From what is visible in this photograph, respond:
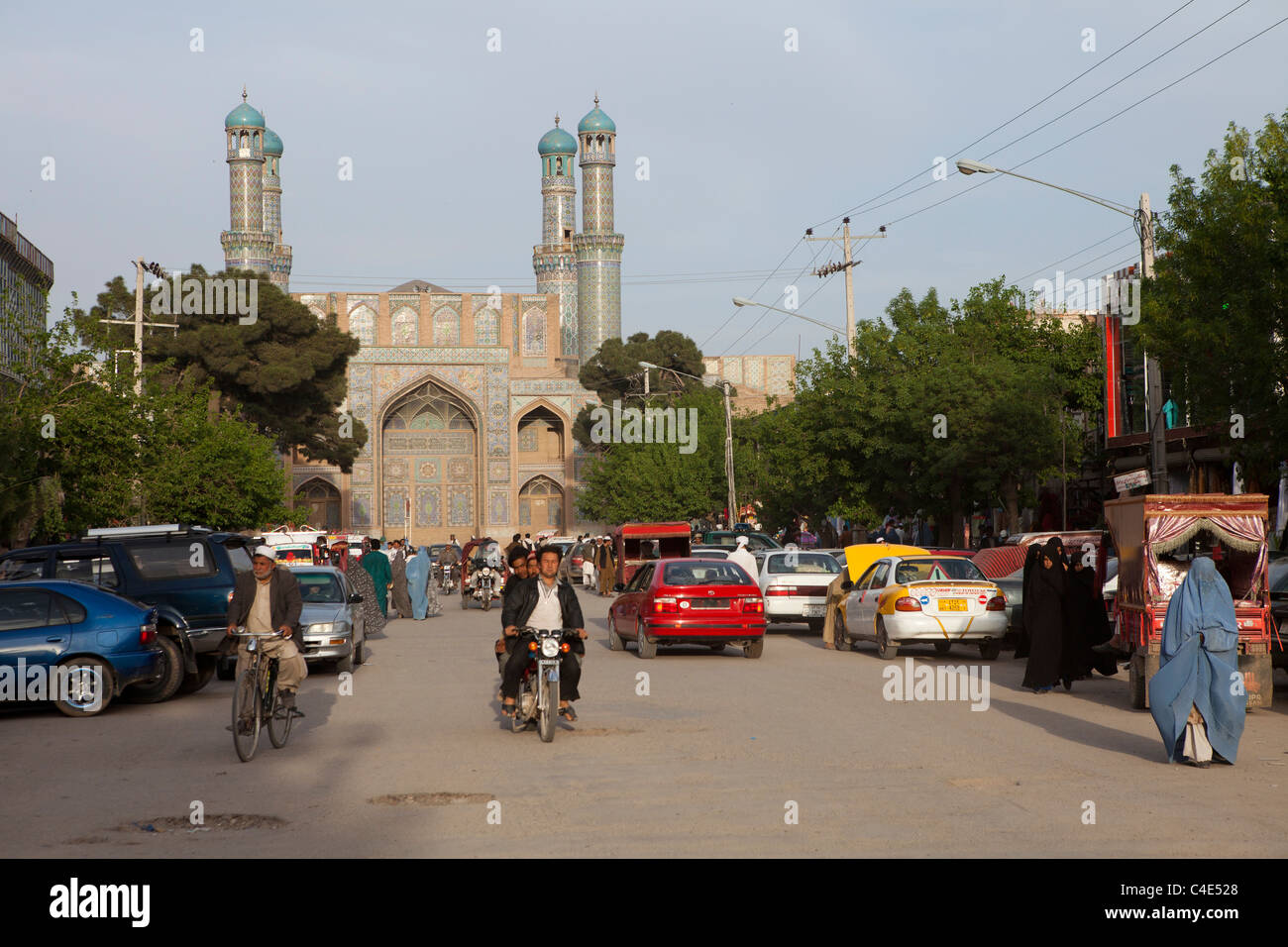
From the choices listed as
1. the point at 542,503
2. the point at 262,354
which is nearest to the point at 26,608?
the point at 262,354

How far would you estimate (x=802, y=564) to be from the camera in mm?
25281

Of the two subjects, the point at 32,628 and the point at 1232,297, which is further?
the point at 1232,297

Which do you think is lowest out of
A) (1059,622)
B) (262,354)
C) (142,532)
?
(1059,622)

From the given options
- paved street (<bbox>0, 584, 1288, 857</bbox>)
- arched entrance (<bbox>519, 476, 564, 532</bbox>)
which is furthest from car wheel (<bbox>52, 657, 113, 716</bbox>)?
arched entrance (<bbox>519, 476, 564, 532</bbox>)

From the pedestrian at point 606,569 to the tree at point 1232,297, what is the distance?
756 inches

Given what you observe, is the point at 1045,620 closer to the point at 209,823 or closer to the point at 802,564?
the point at 209,823

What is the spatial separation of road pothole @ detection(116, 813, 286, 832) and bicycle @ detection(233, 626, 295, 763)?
2.23 meters

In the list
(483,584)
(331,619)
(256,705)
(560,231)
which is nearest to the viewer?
(256,705)

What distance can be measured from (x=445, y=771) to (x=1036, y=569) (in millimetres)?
7792

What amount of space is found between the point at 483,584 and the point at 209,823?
85.9 feet

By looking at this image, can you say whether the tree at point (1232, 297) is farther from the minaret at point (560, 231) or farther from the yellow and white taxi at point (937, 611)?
the minaret at point (560, 231)

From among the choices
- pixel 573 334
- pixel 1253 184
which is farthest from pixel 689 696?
pixel 573 334

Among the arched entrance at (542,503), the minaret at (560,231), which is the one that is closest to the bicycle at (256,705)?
the arched entrance at (542,503)

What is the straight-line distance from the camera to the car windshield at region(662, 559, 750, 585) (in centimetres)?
1928
